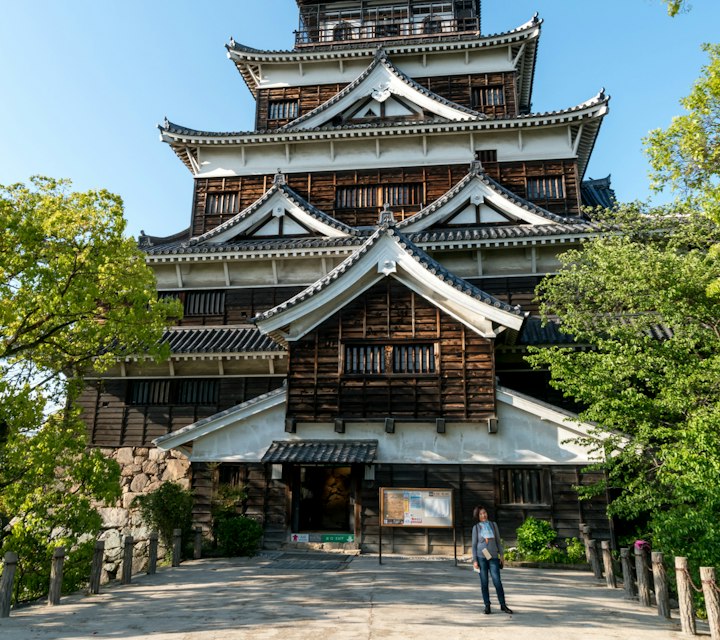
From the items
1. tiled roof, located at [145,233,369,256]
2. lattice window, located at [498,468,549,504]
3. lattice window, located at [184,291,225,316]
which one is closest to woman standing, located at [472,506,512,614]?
lattice window, located at [498,468,549,504]

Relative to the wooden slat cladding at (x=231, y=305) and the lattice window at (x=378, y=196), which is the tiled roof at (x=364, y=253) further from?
the lattice window at (x=378, y=196)

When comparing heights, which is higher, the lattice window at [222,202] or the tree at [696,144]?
the lattice window at [222,202]

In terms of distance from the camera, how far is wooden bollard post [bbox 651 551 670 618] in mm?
8547

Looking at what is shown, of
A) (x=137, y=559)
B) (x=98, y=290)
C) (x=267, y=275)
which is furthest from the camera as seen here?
(x=267, y=275)

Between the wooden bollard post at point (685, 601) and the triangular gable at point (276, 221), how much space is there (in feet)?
51.3

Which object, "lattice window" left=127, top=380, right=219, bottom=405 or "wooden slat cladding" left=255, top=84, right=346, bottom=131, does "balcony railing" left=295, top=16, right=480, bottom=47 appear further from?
"lattice window" left=127, top=380, right=219, bottom=405

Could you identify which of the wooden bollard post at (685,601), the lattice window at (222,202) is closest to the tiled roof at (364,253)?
the wooden bollard post at (685,601)

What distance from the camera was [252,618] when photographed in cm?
796

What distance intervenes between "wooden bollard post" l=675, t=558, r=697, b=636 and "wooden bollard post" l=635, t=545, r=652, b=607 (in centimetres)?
145

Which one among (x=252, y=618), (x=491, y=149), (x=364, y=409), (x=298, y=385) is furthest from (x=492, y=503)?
(x=491, y=149)

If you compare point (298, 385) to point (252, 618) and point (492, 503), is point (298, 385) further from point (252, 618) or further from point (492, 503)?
point (252, 618)

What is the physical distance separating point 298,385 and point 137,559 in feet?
27.0

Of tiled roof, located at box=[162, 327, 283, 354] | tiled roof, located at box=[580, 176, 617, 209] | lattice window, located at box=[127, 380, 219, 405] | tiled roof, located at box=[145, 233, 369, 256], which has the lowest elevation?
lattice window, located at box=[127, 380, 219, 405]

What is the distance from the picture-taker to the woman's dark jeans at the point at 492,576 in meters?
8.05
